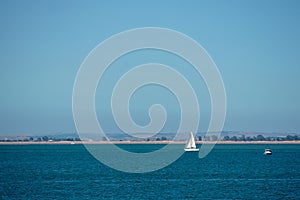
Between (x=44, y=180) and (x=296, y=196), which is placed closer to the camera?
(x=296, y=196)

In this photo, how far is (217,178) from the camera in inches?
3305

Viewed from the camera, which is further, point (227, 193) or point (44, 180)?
point (44, 180)

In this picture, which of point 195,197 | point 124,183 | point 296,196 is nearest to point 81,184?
point 124,183

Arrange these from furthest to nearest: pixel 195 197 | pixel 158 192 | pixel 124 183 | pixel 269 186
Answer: pixel 124 183
pixel 269 186
pixel 158 192
pixel 195 197

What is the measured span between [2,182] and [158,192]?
69.0 feet

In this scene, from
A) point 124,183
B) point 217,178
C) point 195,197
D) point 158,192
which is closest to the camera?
point 195,197

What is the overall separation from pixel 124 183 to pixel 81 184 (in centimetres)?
537

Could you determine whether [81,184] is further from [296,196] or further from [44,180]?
[296,196]

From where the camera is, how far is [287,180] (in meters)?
80.1

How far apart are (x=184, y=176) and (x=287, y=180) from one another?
14.7 m

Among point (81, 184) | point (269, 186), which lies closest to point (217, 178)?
point (269, 186)

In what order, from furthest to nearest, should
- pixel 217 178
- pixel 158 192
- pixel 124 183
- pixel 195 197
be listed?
pixel 217 178
pixel 124 183
pixel 158 192
pixel 195 197

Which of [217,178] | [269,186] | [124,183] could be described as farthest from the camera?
[217,178]

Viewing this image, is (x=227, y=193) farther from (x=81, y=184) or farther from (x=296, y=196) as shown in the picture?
(x=81, y=184)
